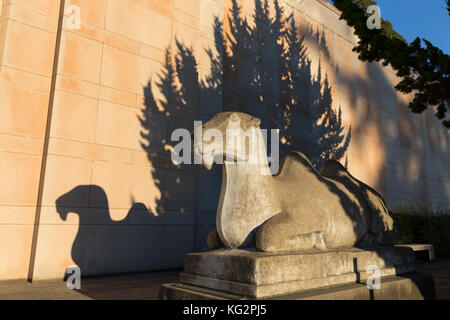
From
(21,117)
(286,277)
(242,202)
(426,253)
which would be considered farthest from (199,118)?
(426,253)

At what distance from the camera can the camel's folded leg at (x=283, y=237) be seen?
9.82 feet

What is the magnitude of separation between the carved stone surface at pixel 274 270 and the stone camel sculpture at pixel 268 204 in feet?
0.48

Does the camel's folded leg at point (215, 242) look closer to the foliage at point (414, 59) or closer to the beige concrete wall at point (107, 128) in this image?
the foliage at point (414, 59)

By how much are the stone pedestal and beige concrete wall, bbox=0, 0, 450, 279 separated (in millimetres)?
3523

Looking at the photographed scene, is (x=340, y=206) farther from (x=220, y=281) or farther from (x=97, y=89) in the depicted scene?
(x=97, y=89)

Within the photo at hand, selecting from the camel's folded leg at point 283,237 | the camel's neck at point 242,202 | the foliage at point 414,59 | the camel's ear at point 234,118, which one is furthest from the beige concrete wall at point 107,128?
the foliage at point 414,59

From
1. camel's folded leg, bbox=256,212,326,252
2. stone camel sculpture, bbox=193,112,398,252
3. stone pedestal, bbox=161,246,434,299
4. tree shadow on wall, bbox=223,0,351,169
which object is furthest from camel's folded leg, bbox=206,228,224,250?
tree shadow on wall, bbox=223,0,351,169

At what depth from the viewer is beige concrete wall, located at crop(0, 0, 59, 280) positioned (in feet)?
18.2

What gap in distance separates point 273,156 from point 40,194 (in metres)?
5.56

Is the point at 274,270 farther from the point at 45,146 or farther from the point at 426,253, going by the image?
the point at 426,253

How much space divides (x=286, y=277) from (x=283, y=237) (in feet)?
1.18

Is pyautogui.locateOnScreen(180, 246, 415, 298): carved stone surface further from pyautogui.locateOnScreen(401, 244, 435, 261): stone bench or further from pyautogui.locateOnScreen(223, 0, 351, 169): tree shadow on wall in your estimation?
pyautogui.locateOnScreen(401, 244, 435, 261): stone bench

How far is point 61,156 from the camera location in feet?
19.6
